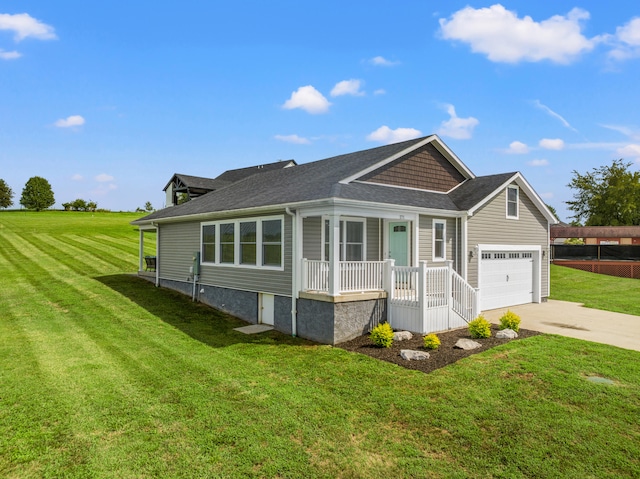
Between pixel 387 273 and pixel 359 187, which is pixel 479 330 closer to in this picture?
pixel 387 273

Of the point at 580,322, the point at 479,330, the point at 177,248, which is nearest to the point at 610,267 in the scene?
the point at 580,322

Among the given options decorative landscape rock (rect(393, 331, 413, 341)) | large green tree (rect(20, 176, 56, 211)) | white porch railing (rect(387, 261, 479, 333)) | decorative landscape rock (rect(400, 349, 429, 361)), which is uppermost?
large green tree (rect(20, 176, 56, 211))

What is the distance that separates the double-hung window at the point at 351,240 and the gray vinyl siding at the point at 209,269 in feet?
5.38

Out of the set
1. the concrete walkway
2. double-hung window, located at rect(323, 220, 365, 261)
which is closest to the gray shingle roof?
double-hung window, located at rect(323, 220, 365, 261)

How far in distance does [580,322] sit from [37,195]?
3966 inches

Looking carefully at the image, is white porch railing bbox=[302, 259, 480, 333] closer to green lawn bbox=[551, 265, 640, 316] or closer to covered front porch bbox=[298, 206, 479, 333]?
covered front porch bbox=[298, 206, 479, 333]

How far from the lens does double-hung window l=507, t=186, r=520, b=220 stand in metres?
15.4

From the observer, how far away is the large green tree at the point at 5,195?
8300cm

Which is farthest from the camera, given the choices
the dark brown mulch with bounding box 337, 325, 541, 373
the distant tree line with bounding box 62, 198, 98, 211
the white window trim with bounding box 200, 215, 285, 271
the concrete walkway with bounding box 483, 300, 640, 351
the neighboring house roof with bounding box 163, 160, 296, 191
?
the distant tree line with bounding box 62, 198, 98, 211

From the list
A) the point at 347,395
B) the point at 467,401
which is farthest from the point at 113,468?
the point at 467,401

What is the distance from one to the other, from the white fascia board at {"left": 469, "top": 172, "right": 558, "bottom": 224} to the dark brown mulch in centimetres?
482

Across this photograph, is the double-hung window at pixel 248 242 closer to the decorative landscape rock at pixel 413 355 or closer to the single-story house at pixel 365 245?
the single-story house at pixel 365 245

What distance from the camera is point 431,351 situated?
8.93 meters

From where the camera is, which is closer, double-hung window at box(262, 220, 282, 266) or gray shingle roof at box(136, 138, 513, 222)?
gray shingle roof at box(136, 138, 513, 222)
